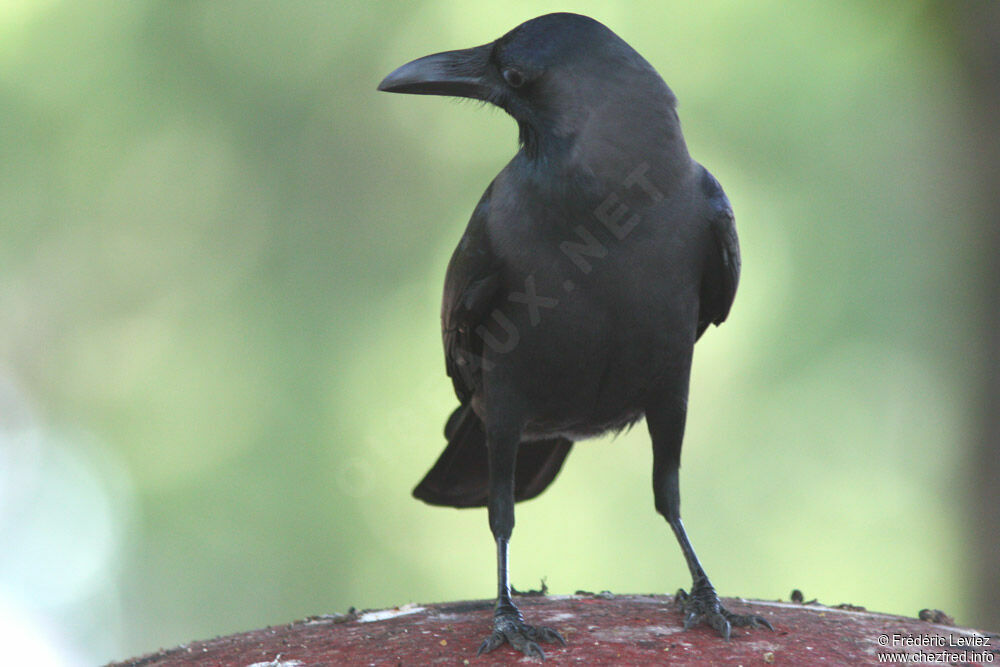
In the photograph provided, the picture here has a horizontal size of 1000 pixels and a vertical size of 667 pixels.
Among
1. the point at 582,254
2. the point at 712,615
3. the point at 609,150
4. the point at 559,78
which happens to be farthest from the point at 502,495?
the point at 559,78

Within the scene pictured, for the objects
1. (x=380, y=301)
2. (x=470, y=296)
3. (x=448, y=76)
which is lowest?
(x=470, y=296)

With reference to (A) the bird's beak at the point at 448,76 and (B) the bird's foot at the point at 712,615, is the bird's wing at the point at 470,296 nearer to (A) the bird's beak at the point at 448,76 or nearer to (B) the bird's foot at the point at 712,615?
(A) the bird's beak at the point at 448,76

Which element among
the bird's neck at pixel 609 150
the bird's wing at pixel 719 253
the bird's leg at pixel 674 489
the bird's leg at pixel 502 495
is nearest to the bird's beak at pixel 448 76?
the bird's neck at pixel 609 150

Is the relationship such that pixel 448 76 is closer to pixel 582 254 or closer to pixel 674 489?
pixel 582 254

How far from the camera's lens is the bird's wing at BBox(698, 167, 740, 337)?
3.86m

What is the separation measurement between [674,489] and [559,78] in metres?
1.66

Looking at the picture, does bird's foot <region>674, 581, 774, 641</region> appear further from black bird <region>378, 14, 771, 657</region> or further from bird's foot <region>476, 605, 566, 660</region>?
bird's foot <region>476, 605, 566, 660</region>

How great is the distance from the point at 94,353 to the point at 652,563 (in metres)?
6.63

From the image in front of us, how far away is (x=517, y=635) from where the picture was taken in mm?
3332

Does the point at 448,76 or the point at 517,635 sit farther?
the point at 448,76

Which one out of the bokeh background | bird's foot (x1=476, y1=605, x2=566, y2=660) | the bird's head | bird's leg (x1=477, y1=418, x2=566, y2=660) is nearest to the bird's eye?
the bird's head

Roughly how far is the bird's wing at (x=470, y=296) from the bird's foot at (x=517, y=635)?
1.07 metres

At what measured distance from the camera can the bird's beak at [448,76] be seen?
388 cm

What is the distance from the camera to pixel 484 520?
11289mm
